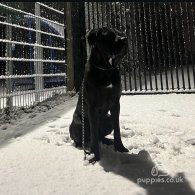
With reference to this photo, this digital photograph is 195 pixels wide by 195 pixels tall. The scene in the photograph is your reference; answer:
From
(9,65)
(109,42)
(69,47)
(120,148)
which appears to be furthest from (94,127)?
(69,47)

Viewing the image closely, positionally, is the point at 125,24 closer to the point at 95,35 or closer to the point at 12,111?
the point at 12,111

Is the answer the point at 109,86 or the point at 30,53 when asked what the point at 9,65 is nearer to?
the point at 30,53

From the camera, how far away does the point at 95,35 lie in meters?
2.22

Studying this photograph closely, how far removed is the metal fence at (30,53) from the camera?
4.63 meters

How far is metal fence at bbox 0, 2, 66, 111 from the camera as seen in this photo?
4.63 metres

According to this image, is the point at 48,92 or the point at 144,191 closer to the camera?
the point at 144,191

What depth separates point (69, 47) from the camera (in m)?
6.30

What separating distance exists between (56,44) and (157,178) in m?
5.14

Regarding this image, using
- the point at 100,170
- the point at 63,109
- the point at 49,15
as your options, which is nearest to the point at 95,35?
the point at 100,170

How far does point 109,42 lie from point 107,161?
98 centimetres

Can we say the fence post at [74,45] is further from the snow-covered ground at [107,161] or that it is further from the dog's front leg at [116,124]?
the dog's front leg at [116,124]

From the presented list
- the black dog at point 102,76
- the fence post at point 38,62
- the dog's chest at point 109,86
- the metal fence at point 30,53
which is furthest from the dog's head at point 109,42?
the fence post at point 38,62

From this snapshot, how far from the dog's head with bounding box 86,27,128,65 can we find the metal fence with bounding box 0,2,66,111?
95.4 inches

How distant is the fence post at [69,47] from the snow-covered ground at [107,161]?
227 cm
